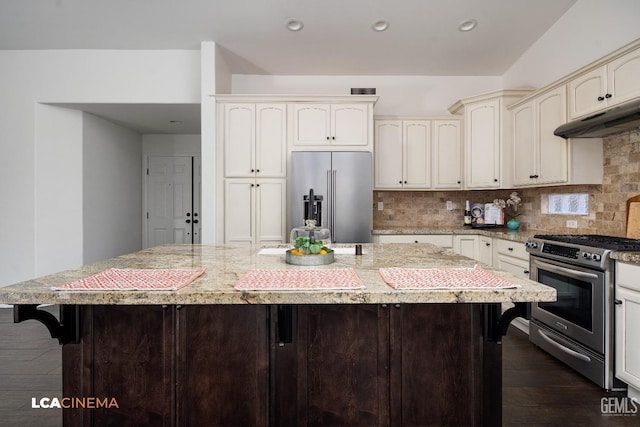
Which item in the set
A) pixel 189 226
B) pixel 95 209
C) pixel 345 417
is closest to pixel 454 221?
pixel 345 417

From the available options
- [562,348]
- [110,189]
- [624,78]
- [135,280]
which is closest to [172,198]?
[110,189]

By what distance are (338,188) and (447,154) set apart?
159 cm

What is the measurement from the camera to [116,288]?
3.93ft

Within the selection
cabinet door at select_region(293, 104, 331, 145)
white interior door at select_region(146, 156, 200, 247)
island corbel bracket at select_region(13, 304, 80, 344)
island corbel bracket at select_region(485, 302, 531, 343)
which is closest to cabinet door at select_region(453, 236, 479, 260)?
cabinet door at select_region(293, 104, 331, 145)

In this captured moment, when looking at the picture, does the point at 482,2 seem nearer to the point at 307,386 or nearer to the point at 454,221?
the point at 454,221

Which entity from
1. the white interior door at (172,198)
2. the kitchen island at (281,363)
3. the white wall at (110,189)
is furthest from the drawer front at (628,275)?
the white interior door at (172,198)

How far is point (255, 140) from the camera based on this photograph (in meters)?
3.96

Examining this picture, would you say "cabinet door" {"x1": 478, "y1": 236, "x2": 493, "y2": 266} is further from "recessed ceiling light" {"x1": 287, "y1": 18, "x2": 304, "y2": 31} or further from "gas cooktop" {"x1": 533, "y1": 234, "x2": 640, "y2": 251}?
"recessed ceiling light" {"x1": 287, "y1": 18, "x2": 304, "y2": 31}

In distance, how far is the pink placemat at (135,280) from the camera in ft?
3.95

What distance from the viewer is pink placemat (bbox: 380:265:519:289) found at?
3.98ft

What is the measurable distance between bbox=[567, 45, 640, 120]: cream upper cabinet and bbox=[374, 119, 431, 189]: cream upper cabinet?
64.7 inches

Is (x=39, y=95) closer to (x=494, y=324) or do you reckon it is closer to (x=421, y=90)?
(x=421, y=90)

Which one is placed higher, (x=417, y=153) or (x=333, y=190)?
(x=417, y=153)

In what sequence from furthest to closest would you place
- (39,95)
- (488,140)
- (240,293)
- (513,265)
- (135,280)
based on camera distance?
(39,95), (488,140), (513,265), (135,280), (240,293)
